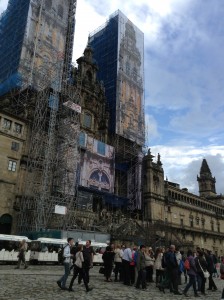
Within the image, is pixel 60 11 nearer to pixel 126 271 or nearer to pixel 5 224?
pixel 5 224

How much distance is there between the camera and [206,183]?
4119 inches

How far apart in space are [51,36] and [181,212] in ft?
144

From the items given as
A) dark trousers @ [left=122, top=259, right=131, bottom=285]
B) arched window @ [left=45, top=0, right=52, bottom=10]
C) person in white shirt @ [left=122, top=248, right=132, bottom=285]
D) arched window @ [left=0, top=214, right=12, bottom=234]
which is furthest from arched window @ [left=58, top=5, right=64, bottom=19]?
dark trousers @ [left=122, top=259, right=131, bottom=285]

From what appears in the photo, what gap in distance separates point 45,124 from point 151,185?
2564 centimetres

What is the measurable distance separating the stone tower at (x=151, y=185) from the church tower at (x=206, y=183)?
4222 centimetres

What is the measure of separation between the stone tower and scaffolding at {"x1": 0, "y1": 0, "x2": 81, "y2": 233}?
18.7 metres

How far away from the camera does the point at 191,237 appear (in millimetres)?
70938

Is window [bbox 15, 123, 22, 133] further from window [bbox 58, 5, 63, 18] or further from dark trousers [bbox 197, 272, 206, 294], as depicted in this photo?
dark trousers [bbox 197, 272, 206, 294]

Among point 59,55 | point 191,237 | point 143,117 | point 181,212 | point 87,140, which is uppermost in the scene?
point 59,55

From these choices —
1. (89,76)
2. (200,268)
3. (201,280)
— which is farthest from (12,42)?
(201,280)

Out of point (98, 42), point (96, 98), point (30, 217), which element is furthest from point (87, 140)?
point (98, 42)

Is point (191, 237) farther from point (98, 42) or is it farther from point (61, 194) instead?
point (98, 42)

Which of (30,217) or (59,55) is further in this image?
(59,55)

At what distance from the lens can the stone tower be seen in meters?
61.4
